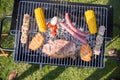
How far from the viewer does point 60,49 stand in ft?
17.9

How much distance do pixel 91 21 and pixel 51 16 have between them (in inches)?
30.6

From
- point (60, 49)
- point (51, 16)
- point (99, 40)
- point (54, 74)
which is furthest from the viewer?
point (54, 74)

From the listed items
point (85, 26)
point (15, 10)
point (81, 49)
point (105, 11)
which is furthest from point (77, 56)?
point (15, 10)

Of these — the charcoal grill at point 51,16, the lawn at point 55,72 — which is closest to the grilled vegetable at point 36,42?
the charcoal grill at point 51,16

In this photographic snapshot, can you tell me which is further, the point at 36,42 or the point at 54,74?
the point at 54,74

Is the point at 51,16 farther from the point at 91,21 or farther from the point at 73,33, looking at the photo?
the point at 91,21

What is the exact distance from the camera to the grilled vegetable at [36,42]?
5477 mm

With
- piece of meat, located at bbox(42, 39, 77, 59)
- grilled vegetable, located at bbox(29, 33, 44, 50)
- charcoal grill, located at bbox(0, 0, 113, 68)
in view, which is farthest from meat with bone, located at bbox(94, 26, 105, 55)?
grilled vegetable, located at bbox(29, 33, 44, 50)

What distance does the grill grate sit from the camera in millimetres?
5500

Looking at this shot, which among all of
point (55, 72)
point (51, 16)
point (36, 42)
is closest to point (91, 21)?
point (51, 16)

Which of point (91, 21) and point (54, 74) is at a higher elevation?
point (91, 21)

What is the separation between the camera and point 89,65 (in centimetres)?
551

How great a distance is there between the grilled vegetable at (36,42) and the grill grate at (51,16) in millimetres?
93

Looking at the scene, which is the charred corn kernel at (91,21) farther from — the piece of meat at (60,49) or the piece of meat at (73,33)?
the piece of meat at (60,49)
